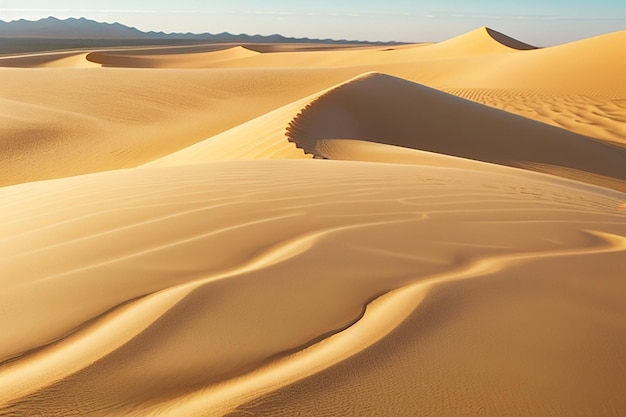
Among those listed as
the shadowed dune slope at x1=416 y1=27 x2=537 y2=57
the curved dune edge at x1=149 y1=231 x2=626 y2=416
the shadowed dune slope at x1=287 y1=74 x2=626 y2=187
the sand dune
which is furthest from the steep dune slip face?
the shadowed dune slope at x1=416 y1=27 x2=537 y2=57

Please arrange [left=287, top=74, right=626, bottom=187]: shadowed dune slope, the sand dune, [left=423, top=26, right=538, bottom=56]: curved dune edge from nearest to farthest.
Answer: [left=287, top=74, right=626, bottom=187]: shadowed dune slope → the sand dune → [left=423, top=26, right=538, bottom=56]: curved dune edge

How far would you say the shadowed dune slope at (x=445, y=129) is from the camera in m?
10.0

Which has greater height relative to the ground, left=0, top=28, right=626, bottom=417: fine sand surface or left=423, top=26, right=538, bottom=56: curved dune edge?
left=0, top=28, right=626, bottom=417: fine sand surface

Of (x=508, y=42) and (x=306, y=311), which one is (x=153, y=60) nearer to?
(x=508, y=42)

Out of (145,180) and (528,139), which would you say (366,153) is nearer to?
(145,180)

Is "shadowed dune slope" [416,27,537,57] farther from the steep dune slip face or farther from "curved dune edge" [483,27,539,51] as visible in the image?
the steep dune slip face

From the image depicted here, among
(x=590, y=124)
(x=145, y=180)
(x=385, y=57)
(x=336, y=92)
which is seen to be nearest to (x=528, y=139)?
(x=336, y=92)

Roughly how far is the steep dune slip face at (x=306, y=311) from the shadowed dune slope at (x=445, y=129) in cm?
613

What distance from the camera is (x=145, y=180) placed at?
407 cm

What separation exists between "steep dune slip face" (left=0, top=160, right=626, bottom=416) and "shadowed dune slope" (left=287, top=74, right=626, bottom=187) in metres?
6.13

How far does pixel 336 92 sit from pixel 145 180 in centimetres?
761

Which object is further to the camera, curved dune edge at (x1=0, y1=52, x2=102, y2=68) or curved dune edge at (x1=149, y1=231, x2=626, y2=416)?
curved dune edge at (x1=0, y1=52, x2=102, y2=68)

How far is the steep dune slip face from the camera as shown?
1.17 meters

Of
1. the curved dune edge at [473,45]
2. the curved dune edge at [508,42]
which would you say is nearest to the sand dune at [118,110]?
the curved dune edge at [473,45]
